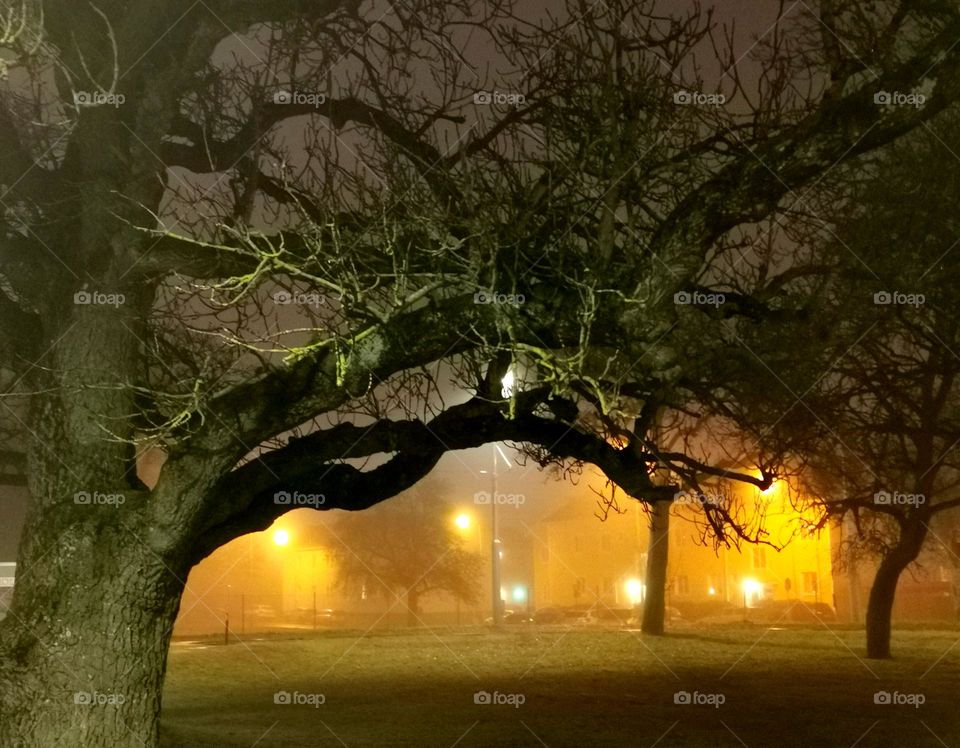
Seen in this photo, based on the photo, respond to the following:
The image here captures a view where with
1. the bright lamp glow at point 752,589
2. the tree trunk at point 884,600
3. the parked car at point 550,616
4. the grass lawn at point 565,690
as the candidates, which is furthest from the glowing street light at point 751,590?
the tree trunk at point 884,600

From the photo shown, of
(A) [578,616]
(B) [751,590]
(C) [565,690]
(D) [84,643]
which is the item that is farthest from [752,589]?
(D) [84,643]

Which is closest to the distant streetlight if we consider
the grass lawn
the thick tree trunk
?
the grass lawn

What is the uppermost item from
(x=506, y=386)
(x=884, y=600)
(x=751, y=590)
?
(x=506, y=386)

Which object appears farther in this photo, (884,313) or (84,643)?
(884,313)

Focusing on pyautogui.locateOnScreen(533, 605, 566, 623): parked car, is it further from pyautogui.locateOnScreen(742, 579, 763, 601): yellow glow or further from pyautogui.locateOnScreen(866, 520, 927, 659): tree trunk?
pyautogui.locateOnScreen(866, 520, 927, 659): tree trunk

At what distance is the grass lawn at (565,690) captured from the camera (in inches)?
532

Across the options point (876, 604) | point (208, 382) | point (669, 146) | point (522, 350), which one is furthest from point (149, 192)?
point (876, 604)

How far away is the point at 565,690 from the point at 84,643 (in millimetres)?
11824

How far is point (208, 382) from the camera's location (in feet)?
29.3

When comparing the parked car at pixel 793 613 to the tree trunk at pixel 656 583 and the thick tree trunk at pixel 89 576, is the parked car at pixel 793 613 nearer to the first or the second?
the tree trunk at pixel 656 583

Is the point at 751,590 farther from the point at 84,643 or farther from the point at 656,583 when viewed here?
the point at 84,643

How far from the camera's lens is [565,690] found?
61.9 feet

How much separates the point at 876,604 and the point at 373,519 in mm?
33636

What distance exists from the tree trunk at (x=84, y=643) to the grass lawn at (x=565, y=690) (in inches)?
145
